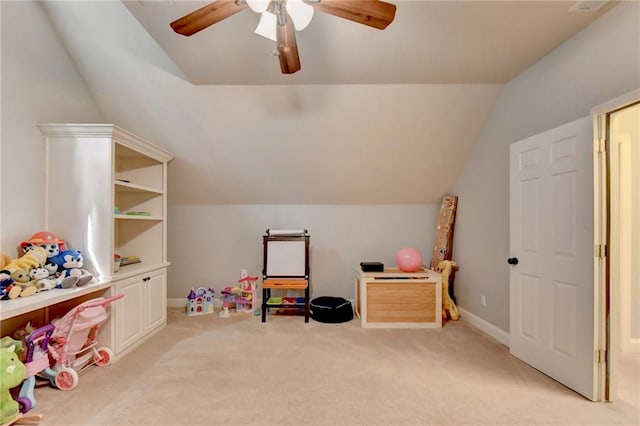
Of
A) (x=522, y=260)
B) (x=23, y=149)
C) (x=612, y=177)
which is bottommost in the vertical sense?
(x=522, y=260)

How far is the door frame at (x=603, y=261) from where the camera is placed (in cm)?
193

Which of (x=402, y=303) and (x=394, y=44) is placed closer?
(x=394, y=44)

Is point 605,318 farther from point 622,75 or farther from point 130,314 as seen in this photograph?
point 130,314

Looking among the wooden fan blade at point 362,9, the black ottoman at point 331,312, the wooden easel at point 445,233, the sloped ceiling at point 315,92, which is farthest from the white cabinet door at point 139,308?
the wooden easel at point 445,233

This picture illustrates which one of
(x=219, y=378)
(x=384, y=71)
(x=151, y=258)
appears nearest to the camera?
(x=219, y=378)

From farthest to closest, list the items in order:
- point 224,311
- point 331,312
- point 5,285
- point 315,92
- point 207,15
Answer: point 224,311, point 331,312, point 315,92, point 5,285, point 207,15

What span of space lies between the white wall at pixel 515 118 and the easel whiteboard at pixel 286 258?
6.78ft

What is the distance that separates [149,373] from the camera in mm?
2301

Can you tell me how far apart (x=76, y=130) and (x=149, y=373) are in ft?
6.99

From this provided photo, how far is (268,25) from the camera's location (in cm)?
162

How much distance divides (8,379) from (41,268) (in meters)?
0.81

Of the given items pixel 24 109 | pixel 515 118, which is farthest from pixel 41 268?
pixel 515 118

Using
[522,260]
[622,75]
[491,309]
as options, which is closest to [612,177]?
[622,75]

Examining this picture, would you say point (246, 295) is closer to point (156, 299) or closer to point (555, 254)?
point (156, 299)
